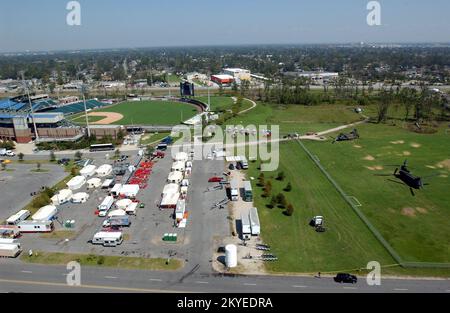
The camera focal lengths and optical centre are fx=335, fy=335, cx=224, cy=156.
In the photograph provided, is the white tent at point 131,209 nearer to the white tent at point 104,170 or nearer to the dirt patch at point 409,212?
the white tent at point 104,170

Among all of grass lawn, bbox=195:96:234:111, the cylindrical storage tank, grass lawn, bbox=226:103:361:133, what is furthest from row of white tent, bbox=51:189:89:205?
grass lawn, bbox=195:96:234:111

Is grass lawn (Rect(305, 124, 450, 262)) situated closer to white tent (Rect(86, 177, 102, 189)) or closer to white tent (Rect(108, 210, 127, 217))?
white tent (Rect(108, 210, 127, 217))

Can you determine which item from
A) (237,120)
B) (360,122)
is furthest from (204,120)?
(360,122)

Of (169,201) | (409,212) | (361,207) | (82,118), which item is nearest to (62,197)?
(169,201)

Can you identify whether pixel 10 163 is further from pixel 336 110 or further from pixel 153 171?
pixel 336 110

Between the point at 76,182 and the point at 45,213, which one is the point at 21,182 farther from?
the point at 45,213
